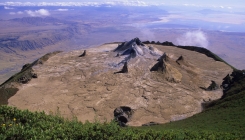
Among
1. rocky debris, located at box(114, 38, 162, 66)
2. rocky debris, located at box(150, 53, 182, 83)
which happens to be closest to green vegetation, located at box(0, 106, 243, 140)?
rocky debris, located at box(150, 53, 182, 83)

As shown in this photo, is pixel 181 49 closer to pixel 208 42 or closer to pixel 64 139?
pixel 64 139

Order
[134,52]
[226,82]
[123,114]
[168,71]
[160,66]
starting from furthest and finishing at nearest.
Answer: [134,52]
[160,66]
[168,71]
[226,82]
[123,114]

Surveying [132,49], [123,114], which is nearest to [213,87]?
[123,114]

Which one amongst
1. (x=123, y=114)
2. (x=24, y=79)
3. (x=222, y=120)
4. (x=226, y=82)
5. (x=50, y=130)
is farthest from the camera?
(x=226, y=82)

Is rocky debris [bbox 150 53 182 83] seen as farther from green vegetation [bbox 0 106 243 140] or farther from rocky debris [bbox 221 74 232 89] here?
green vegetation [bbox 0 106 243 140]

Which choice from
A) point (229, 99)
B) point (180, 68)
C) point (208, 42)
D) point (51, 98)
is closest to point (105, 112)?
point (51, 98)

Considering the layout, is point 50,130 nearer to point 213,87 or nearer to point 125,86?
point 125,86
